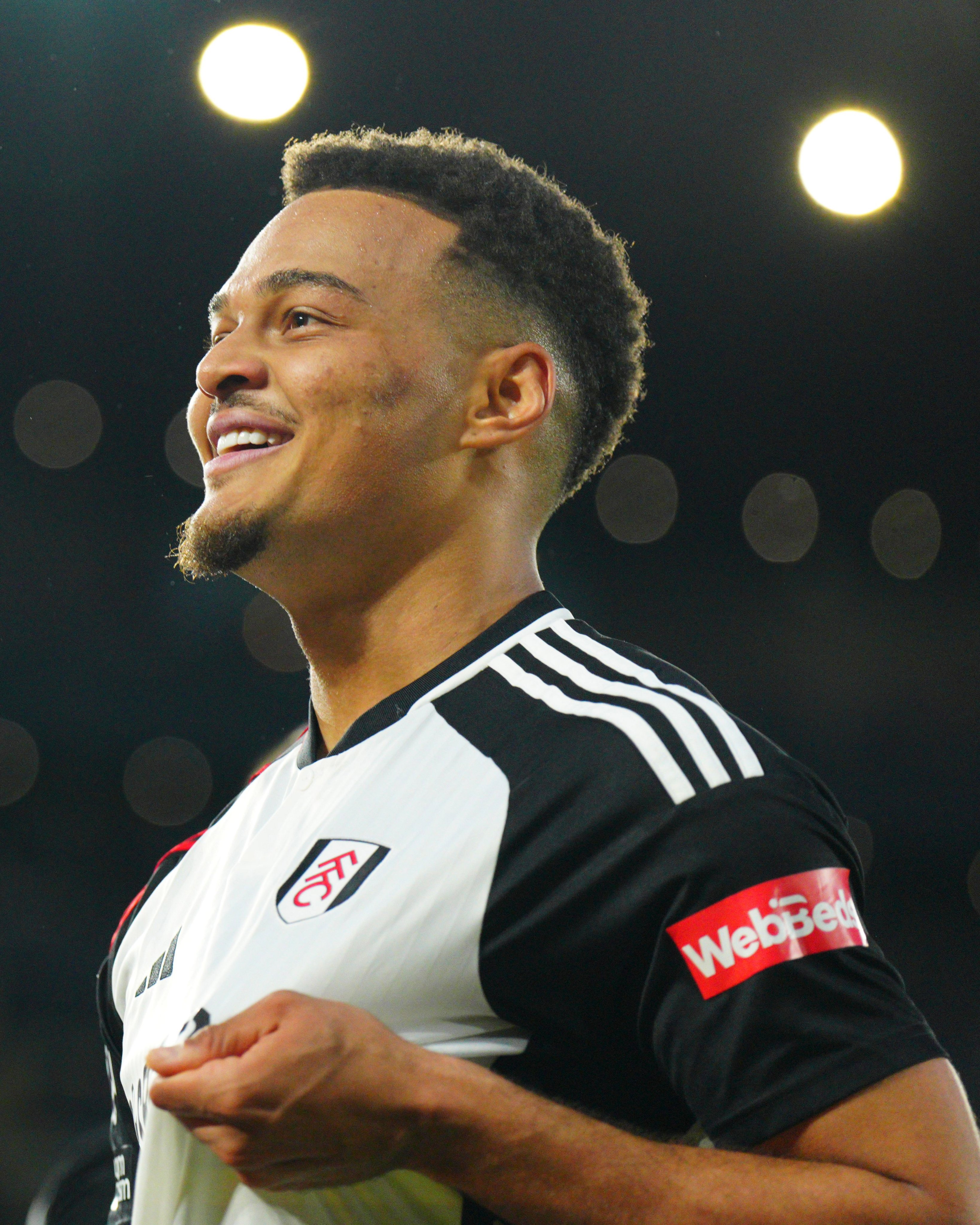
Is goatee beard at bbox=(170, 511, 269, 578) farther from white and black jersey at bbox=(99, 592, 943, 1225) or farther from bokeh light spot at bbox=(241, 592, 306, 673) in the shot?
bokeh light spot at bbox=(241, 592, 306, 673)

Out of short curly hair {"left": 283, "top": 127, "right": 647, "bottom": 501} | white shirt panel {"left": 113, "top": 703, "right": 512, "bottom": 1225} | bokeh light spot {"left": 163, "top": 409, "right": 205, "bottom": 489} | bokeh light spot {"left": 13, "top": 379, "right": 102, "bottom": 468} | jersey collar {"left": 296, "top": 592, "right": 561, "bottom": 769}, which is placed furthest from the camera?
bokeh light spot {"left": 163, "top": 409, "right": 205, "bottom": 489}

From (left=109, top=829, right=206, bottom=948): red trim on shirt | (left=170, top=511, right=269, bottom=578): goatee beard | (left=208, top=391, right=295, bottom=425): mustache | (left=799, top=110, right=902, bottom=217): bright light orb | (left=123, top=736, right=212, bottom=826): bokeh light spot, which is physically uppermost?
(left=799, top=110, right=902, bottom=217): bright light orb

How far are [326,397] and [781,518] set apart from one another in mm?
1801

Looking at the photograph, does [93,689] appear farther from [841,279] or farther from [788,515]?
[841,279]

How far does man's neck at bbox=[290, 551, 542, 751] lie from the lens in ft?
3.56

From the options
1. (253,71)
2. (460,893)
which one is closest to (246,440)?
(460,893)

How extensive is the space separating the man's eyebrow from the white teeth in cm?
15

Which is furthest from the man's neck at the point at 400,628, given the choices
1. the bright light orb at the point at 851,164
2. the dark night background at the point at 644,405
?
the bright light orb at the point at 851,164

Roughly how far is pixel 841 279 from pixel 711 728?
183 cm

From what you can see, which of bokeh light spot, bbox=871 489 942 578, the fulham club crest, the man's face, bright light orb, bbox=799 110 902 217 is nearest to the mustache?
the man's face

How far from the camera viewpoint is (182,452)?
2.62 metres

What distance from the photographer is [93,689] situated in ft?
8.95

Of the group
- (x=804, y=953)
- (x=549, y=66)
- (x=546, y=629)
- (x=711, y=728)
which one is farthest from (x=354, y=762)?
(x=549, y=66)

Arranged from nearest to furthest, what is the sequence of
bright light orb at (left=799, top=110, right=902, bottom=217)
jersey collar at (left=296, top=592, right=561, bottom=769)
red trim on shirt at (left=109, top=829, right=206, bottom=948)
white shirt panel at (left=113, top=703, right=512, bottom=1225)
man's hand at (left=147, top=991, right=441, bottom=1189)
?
man's hand at (left=147, top=991, right=441, bottom=1189) → white shirt panel at (left=113, top=703, right=512, bottom=1225) → jersey collar at (left=296, top=592, right=561, bottom=769) → red trim on shirt at (left=109, top=829, right=206, bottom=948) → bright light orb at (left=799, top=110, right=902, bottom=217)
